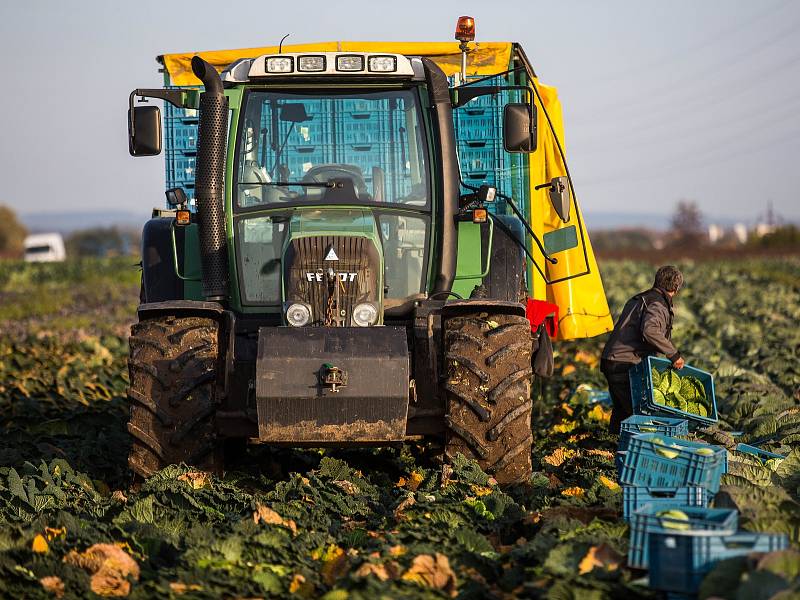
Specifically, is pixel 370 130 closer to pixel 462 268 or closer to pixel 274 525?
pixel 462 268

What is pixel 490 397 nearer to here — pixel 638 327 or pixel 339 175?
pixel 339 175

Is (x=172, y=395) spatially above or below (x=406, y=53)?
below

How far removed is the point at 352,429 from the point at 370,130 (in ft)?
7.70

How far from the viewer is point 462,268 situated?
889 centimetres

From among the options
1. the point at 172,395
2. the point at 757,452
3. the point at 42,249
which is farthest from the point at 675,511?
the point at 42,249

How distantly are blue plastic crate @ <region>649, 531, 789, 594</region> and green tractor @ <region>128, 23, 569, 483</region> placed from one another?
2.38m

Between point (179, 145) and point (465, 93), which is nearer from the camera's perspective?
point (465, 93)

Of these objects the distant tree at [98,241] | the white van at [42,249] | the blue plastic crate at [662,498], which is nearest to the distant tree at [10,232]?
the distant tree at [98,241]

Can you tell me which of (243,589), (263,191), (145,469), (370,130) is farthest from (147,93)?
(243,589)

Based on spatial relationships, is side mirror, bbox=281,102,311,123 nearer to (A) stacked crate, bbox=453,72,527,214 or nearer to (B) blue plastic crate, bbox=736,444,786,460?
(A) stacked crate, bbox=453,72,527,214

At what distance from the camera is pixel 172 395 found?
24.8 feet

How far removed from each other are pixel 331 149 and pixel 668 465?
3.36 m

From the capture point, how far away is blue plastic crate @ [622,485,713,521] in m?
6.23

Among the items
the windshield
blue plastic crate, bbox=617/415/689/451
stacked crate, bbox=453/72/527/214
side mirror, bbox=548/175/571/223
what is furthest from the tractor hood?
stacked crate, bbox=453/72/527/214
